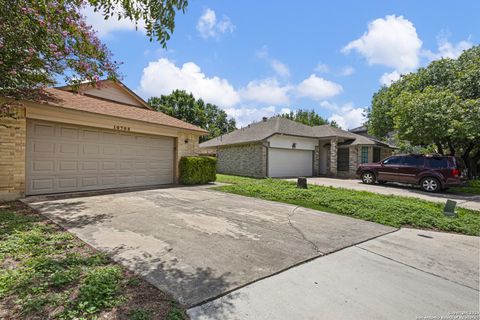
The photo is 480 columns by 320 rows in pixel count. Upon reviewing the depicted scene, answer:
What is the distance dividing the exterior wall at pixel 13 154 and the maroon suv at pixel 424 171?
50.2 ft

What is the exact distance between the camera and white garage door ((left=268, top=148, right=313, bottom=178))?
1649 cm

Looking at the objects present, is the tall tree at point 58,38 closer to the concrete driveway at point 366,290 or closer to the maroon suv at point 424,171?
the concrete driveway at point 366,290

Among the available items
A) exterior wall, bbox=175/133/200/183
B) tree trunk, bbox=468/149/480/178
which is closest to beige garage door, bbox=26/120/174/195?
exterior wall, bbox=175/133/200/183

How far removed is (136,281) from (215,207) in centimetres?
412

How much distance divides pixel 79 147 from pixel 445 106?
15911 mm

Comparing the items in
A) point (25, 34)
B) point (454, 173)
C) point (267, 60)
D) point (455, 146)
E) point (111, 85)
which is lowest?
point (454, 173)

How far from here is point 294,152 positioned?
18.0 m

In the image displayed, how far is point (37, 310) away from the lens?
2115 mm

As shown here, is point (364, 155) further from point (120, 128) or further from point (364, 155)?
point (120, 128)

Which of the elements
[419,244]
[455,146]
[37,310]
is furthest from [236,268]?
[455,146]

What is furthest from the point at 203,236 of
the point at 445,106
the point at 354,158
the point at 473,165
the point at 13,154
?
the point at 473,165

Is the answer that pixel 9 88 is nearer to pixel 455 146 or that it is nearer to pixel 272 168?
pixel 272 168

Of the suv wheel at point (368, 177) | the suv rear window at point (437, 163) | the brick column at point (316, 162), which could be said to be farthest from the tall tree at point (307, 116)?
the suv rear window at point (437, 163)

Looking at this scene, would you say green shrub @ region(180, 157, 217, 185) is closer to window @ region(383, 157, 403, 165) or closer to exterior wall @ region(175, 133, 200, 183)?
exterior wall @ region(175, 133, 200, 183)
